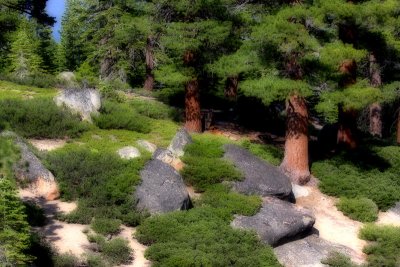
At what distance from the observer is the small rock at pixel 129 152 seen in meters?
15.8

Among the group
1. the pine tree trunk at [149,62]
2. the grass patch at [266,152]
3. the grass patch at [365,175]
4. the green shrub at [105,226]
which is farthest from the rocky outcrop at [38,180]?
the pine tree trunk at [149,62]

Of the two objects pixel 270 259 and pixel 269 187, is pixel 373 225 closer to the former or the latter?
pixel 269 187

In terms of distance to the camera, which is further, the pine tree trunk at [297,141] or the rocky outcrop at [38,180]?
the pine tree trunk at [297,141]

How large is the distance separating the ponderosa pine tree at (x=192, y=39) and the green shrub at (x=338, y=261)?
28.4ft

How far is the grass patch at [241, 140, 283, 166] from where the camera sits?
→ 1852 centimetres

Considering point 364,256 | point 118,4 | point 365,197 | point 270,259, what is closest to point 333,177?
point 365,197

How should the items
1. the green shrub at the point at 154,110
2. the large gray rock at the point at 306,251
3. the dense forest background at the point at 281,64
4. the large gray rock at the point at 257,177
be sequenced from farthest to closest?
the green shrub at the point at 154,110 → the dense forest background at the point at 281,64 → the large gray rock at the point at 257,177 → the large gray rock at the point at 306,251

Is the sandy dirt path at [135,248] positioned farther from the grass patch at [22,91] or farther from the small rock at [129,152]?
the grass patch at [22,91]

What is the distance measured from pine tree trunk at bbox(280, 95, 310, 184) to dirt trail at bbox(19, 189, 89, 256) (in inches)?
291

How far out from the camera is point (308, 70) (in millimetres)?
17094

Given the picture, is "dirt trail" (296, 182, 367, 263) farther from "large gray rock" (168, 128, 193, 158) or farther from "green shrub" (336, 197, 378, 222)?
"large gray rock" (168, 128, 193, 158)

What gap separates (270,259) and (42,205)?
551 centimetres

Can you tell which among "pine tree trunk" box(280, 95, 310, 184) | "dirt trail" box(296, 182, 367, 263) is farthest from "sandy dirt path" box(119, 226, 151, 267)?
"pine tree trunk" box(280, 95, 310, 184)

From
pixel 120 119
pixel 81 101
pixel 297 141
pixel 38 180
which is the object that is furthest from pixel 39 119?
pixel 297 141
